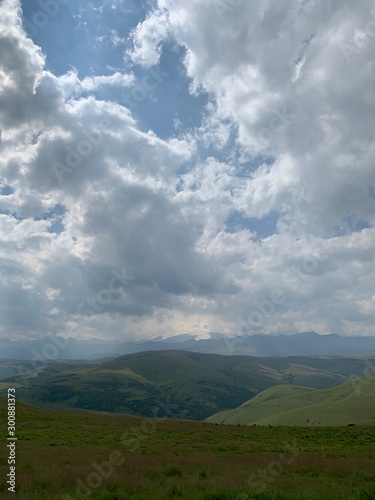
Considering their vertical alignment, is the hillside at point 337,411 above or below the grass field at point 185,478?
below

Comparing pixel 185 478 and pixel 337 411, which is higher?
pixel 185 478

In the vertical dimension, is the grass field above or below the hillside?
above

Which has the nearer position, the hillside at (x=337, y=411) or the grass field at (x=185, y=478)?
the grass field at (x=185, y=478)

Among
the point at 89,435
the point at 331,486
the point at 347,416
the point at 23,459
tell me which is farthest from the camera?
the point at 347,416

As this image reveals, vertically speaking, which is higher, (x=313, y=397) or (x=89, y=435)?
(x=89, y=435)

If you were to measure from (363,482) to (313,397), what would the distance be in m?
130

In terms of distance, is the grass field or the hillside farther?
the hillside

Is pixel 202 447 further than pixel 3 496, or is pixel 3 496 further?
pixel 202 447

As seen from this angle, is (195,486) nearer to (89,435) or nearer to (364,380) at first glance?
(89,435)

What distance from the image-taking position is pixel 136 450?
26000 mm

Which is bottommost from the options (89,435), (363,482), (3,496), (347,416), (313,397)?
(313,397)

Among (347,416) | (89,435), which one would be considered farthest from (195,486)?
(347,416)

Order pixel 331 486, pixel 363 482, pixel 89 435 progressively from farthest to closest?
1. pixel 89 435
2. pixel 363 482
3. pixel 331 486

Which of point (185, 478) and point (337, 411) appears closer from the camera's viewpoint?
point (185, 478)
